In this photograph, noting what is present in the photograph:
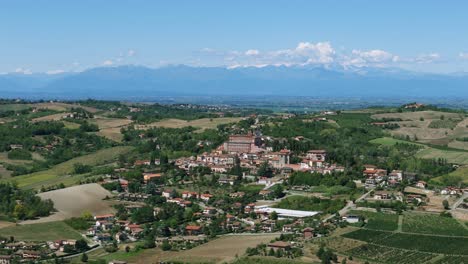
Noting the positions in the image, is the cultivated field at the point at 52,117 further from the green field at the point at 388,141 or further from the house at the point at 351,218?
the house at the point at 351,218

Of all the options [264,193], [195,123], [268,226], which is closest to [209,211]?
[268,226]

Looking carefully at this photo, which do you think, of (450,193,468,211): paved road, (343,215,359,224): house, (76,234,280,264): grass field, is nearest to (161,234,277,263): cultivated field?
(76,234,280,264): grass field

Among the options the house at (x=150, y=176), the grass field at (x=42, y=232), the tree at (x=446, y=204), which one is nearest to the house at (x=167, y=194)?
the house at (x=150, y=176)

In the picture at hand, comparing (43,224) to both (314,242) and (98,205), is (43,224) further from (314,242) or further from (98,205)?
(314,242)

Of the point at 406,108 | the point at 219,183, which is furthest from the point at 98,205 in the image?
the point at 406,108

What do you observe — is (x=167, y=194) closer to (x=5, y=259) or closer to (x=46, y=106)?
(x=5, y=259)
